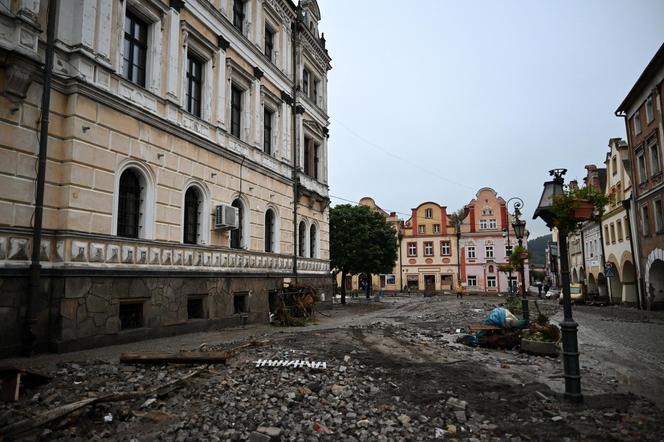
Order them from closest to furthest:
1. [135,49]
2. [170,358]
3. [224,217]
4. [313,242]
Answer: [170,358] → [135,49] → [224,217] → [313,242]

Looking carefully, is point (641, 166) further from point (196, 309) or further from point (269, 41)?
point (196, 309)

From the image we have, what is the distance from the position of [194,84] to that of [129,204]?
5409 mm

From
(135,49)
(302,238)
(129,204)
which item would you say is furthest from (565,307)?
(302,238)

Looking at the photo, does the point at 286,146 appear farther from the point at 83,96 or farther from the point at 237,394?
the point at 237,394

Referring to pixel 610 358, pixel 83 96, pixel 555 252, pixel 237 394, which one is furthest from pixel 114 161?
pixel 555 252

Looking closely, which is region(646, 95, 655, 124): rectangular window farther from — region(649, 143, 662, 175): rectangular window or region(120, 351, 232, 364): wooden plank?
region(120, 351, 232, 364): wooden plank

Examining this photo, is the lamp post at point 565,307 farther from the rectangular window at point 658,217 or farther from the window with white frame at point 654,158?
the window with white frame at point 654,158

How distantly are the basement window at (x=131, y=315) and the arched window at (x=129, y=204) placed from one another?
5.99 ft

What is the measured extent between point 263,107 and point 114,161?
8985mm

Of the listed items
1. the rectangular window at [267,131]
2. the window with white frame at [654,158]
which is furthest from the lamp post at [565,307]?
the window with white frame at [654,158]

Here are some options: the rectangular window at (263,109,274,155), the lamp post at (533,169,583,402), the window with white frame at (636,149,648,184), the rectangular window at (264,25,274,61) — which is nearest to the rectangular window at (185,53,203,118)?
the rectangular window at (263,109,274,155)

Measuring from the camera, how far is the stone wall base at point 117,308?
820cm

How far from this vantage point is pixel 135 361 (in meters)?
7.54

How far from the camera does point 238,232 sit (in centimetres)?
1608
